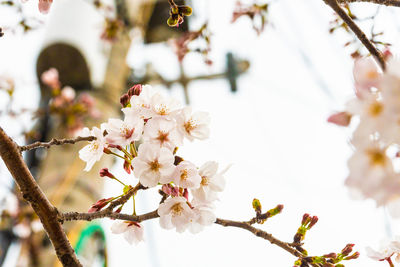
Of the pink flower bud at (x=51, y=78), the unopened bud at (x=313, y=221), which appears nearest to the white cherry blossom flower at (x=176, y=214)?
the unopened bud at (x=313, y=221)

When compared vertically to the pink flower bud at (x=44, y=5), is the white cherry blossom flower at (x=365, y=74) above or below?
below

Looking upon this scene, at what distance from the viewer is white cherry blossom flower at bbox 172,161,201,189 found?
19.6 inches

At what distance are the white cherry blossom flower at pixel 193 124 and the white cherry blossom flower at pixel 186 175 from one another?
7cm

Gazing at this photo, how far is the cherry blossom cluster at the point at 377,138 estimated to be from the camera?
0.99 feet

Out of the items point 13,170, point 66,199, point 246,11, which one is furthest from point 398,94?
point 66,199

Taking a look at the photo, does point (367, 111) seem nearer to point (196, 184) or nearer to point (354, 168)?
point (354, 168)

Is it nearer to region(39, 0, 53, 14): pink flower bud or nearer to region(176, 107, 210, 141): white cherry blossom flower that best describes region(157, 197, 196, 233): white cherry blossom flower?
region(176, 107, 210, 141): white cherry blossom flower

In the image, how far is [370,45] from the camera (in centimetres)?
43

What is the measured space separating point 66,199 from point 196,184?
1168 millimetres

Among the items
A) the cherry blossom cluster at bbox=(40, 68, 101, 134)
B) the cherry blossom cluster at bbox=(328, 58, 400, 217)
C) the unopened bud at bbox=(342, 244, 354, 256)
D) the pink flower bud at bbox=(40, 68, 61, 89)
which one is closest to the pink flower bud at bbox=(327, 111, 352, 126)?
the cherry blossom cluster at bbox=(328, 58, 400, 217)

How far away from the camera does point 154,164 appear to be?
1.60 feet

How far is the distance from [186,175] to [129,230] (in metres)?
0.16

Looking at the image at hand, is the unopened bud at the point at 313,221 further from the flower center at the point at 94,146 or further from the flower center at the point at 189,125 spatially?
the flower center at the point at 94,146

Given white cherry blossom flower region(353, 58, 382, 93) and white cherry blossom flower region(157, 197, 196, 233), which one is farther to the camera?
white cherry blossom flower region(157, 197, 196, 233)
